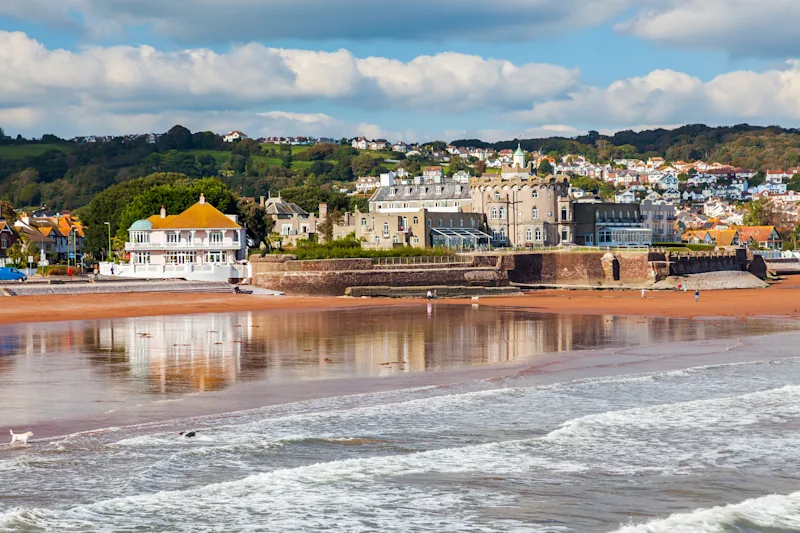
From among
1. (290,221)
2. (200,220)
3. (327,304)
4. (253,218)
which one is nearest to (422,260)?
(327,304)

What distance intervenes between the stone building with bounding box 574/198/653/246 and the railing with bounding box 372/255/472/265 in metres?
26.6

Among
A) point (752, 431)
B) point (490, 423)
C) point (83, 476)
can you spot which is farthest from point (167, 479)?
point (752, 431)

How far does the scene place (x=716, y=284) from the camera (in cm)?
6425

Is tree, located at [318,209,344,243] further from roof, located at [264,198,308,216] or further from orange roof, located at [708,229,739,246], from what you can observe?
orange roof, located at [708,229,739,246]

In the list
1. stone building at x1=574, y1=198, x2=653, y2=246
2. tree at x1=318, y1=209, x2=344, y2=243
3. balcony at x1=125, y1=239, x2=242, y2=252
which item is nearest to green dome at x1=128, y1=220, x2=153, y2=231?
balcony at x1=125, y1=239, x2=242, y2=252

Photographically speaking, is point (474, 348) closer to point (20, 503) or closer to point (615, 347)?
point (615, 347)

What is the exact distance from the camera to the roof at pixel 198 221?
207ft

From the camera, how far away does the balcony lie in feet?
206

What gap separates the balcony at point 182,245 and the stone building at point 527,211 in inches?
1014

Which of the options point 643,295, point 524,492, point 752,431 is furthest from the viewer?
point 643,295

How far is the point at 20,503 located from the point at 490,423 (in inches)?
314

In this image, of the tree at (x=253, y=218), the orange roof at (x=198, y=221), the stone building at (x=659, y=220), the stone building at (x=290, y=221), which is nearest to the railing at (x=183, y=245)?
the orange roof at (x=198, y=221)

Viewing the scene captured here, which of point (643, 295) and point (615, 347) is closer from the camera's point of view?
point (615, 347)

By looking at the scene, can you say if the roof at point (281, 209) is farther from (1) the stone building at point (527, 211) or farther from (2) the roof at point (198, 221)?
(2) the roof at point (198, 221)
